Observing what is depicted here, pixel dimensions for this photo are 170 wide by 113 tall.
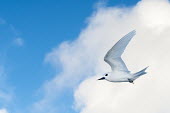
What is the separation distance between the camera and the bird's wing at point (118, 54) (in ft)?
100

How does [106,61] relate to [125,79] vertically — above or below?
above

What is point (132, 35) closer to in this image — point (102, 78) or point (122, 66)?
point (122, 66)

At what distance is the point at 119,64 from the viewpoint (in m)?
32.1

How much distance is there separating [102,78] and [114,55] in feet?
9.68

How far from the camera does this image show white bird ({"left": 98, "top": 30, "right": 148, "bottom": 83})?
30.6 meters

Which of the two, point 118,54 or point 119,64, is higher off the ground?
point 118,54

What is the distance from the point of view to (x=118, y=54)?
3162 cm

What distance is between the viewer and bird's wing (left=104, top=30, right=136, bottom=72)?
30.6 meters

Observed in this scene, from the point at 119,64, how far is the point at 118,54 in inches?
36.6

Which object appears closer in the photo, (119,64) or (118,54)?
(118,54)

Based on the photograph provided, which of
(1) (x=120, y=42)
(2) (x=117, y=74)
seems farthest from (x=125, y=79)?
(1) (x=120, y=42)

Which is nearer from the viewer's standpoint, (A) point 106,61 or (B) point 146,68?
(B) point 146,68

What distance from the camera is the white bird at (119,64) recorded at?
100 ft

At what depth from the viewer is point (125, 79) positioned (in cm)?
3169
